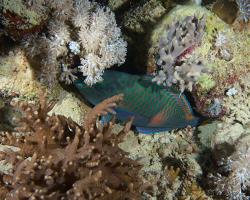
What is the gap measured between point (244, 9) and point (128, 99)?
1.64 metres

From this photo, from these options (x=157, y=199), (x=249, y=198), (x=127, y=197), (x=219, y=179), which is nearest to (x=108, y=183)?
(x=127, y=197)

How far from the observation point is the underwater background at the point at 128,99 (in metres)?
2.97

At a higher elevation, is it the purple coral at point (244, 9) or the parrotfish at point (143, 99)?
the purple coral at point (244, 9)

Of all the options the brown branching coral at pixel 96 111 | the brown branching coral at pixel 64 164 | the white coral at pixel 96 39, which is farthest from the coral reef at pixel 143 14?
the brown branching coral at pixel 64 164

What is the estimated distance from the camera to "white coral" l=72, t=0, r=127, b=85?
3.66m

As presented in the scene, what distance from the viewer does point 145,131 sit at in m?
4.18

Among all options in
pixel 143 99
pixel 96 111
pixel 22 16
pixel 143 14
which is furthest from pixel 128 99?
pixel 22 16

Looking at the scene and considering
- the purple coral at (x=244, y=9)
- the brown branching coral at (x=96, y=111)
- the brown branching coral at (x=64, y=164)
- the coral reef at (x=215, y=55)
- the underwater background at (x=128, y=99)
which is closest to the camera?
the brown branching coral at (x=64, y=164)

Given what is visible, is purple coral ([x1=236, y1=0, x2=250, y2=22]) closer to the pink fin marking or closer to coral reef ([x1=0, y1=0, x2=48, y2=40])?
the pink fin marking

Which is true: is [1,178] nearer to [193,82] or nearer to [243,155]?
[193,82]

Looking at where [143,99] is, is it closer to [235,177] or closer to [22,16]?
[235,177]

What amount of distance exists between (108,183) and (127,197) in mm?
212

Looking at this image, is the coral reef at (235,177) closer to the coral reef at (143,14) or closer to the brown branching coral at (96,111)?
the brown branching coral at (96,111)

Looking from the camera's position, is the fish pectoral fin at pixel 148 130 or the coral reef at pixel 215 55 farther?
the fish pectoral fin at pixel 148 130
